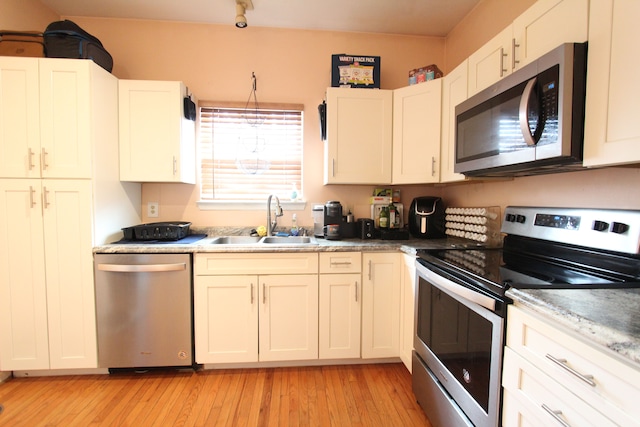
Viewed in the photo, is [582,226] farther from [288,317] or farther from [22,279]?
[22,279]

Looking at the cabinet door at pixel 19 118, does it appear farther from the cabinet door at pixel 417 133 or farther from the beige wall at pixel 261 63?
the cabinet door at pixel 417 133

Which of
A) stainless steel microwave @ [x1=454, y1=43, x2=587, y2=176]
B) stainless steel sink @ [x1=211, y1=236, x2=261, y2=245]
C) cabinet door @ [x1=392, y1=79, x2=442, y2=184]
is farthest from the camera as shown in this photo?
stainless steel sink @ [x1=211, y1=236, x2=261, y2=245]

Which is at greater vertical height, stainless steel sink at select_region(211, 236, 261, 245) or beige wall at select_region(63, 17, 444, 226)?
beige wall at select_region(63, 17, 444, 226)

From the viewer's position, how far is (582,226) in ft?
3.94

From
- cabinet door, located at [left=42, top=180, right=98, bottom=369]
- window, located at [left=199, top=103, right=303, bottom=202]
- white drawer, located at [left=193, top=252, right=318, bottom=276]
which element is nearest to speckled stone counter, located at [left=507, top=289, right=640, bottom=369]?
white drawer, located at [left=193, top=252, right=318, bottom=276]

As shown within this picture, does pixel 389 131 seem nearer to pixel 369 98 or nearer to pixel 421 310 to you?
pixel 369 98

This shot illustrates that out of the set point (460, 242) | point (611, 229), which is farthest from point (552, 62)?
point (460, 242)

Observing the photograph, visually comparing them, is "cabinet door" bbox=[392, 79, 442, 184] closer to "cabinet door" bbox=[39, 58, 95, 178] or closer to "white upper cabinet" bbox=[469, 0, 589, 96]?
"white upper cabinet" bbox=[469, 0, 589, 96]

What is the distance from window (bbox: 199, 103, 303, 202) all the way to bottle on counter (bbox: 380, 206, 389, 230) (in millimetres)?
793

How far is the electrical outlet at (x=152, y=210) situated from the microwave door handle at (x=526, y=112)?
101 inches

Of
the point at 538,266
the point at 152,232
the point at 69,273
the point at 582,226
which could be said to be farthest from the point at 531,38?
the point at 69,273

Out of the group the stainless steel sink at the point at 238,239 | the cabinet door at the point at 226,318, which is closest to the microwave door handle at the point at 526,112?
the cabinet door at the point at 226,318

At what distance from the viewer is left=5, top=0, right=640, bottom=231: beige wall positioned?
Result: 2332mm

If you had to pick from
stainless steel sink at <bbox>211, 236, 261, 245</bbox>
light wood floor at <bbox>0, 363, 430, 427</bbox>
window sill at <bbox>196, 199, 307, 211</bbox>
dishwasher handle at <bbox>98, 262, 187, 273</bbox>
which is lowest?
light wood floor at <bbox>0, 363, 430, 427</bbox>
